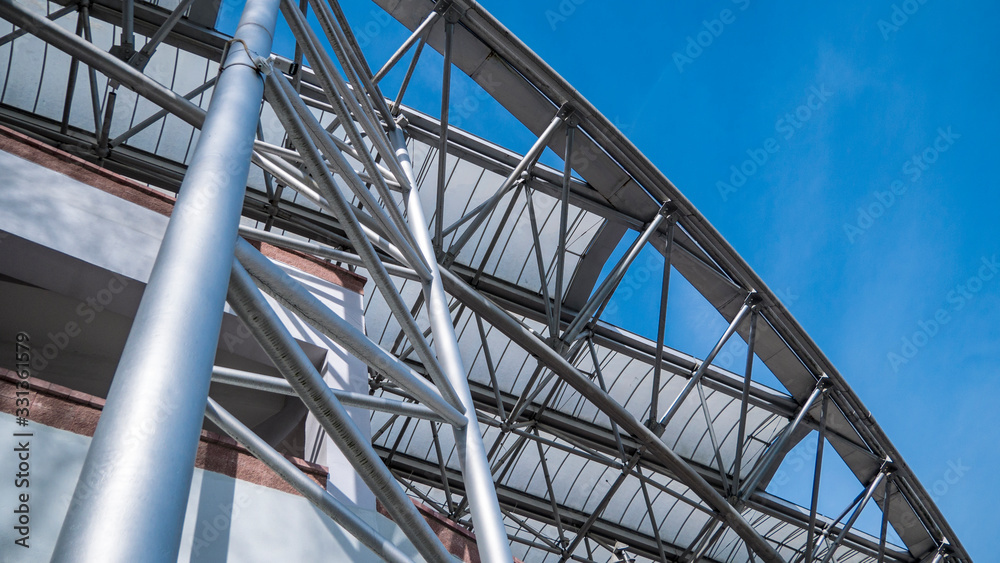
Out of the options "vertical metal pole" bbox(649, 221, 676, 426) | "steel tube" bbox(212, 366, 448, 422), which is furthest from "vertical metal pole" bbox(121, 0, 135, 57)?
"vertical metal pole" bbox(649, 221, 676, 426)

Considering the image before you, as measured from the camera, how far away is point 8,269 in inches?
361

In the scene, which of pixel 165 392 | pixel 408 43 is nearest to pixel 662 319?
pixel 408 43

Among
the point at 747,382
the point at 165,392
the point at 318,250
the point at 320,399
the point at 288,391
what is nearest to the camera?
the point at 165,392

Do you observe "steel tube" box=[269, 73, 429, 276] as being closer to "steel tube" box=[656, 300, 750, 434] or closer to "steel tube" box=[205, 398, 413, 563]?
"steel tube" box=[205, 398, 413, 563]

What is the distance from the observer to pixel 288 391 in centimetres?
583

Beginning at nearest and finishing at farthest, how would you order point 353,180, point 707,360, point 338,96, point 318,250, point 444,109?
1. point 353,180
2. point 338,96
3. point 318,250
4. point 444,109
5. point 707,360

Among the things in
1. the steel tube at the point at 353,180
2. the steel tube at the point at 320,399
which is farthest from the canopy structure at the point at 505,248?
the steel tube at the point at 320,399

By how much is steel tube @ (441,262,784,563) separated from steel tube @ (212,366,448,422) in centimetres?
773

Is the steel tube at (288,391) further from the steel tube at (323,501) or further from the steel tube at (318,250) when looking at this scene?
the steel tube at (318,250)

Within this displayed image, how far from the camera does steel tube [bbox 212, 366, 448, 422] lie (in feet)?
18.5

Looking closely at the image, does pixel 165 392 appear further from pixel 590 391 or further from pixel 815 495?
pixel 815 495

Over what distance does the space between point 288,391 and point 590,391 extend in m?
11.5

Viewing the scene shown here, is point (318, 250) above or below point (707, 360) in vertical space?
below

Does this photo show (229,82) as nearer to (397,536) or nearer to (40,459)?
(40,459)
